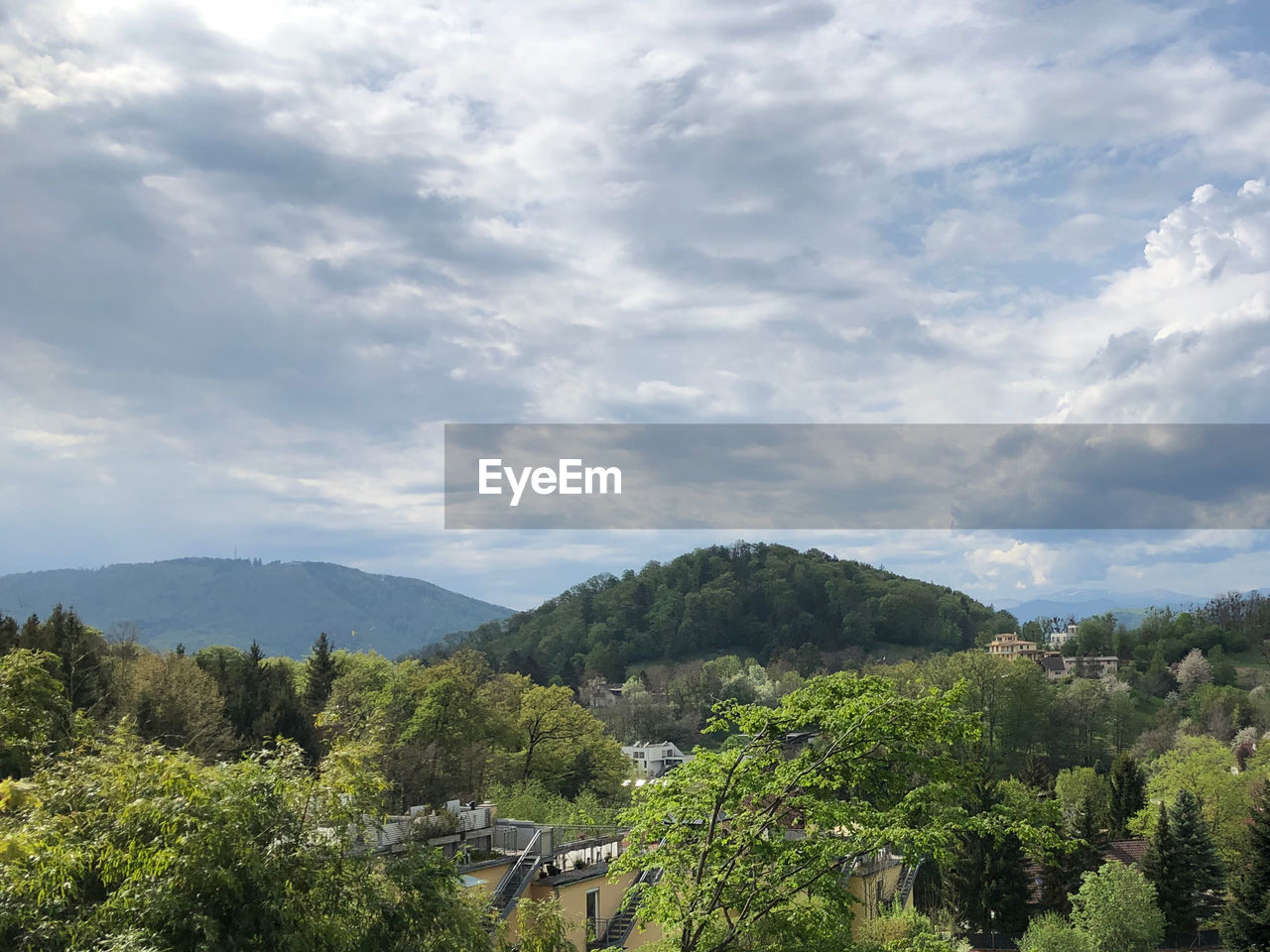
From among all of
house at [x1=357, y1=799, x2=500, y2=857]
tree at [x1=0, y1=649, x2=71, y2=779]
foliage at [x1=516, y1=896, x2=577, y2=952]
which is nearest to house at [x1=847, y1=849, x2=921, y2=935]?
house at [x1=357, y1=799, x2=500, y2=857]

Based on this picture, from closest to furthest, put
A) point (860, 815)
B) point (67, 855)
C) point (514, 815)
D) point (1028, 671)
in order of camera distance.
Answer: point (67, 855)
point (860, 815)
point (514, 815)
point (1028, 671)

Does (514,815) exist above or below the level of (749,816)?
below

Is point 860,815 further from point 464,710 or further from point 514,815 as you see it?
point 464,710

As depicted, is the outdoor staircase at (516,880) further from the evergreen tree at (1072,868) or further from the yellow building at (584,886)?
the evergreen tree at (1072,868)

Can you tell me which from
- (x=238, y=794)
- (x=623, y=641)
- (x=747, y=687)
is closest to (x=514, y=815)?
(x=238, y=794)

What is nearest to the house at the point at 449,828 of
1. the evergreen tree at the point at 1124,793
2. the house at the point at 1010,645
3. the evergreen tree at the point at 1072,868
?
the evergreen tree at the point at 1072,868

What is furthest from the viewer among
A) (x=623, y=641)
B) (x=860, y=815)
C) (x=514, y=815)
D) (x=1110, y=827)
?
(x=623, y=641)
